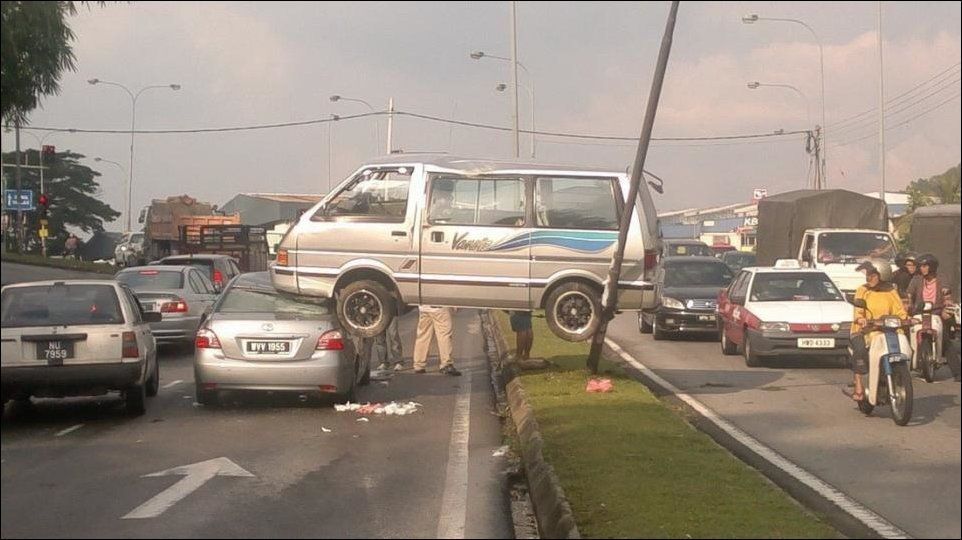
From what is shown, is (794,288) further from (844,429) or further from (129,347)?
(129,347)

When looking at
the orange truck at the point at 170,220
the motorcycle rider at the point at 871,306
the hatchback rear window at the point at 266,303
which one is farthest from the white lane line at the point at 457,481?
the orange truck at the point at 170,220

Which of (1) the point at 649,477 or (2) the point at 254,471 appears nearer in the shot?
(1) the point at 649,477

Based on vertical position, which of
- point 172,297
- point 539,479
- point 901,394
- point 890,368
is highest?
point 172,297

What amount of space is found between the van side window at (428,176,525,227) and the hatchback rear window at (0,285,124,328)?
439 cm

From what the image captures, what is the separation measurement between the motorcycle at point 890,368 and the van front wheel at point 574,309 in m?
2.94

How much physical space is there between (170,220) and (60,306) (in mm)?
35983

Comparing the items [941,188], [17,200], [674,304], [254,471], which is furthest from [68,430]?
[674,304]

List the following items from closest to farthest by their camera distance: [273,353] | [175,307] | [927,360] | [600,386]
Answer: [273,353] → [600,386] → [927,360] → [175,307]

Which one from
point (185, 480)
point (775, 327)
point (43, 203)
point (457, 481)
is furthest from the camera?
point (775, 327)

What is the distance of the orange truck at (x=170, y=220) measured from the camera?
4156cm

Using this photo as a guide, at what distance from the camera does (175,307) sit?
792 inches

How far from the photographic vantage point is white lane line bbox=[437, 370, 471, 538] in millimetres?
7926

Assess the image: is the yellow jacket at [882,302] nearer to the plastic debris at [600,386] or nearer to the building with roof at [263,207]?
the plastic debris at [600,386]

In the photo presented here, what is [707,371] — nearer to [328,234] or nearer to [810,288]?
[810,288]
